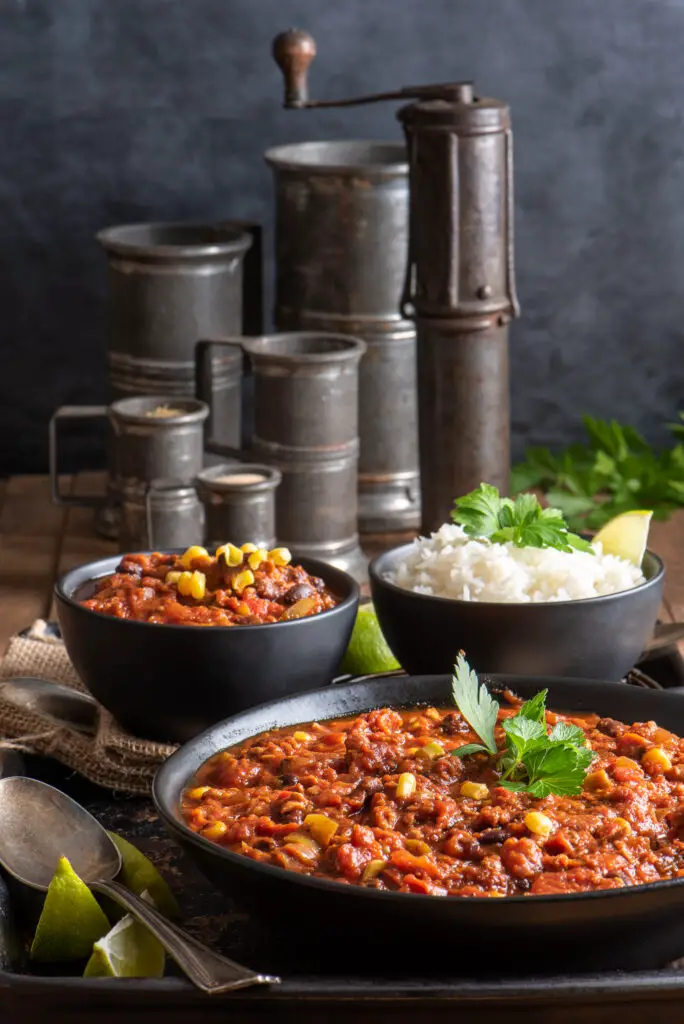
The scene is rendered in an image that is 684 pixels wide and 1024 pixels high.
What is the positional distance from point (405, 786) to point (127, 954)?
0.81 ft

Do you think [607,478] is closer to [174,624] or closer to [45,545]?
[45,545]

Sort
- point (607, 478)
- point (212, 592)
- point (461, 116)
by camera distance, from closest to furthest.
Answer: point (212, 592)
point (461, 116)
point (607, 478)

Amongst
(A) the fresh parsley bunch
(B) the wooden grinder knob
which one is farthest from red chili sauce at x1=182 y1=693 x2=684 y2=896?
(B) the wooden grinder knob

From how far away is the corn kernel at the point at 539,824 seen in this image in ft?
3.67

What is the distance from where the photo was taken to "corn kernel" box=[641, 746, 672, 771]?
1236mm

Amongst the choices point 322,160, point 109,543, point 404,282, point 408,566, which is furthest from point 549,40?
point 408,566

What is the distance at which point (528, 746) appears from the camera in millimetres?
1191

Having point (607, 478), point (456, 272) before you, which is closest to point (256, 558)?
point (456, 272)

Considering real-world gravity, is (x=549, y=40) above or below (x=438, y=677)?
above

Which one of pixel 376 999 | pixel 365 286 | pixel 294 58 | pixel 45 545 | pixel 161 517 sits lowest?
pixel 45 545

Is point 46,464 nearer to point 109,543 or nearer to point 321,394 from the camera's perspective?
point 109,543

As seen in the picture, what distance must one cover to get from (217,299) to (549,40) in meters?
1.12

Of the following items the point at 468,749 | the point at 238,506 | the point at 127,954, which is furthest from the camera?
the point at 238,506

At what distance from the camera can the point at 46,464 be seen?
12.6 ft
